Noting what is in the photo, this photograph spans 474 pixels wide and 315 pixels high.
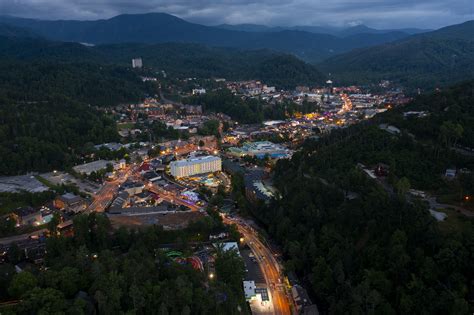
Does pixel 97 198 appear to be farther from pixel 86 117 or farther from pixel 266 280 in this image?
pixel 86 117

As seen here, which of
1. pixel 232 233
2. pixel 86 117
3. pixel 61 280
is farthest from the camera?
pixel 86 117

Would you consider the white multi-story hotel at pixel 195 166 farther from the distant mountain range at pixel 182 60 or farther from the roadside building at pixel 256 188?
the distant mountain range at pixel 182 60

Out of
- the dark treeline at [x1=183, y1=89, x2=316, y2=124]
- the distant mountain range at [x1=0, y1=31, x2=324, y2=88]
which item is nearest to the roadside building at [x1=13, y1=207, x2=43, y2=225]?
the dark treeline at [x1=183, y1=89, x2=316, y2=124]

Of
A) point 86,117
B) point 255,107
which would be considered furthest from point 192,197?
point 255,107

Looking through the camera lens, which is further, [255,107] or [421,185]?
[255,107]

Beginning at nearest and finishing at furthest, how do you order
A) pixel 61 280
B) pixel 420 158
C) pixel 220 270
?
pixel 61 280, pixel 220 270, pixel 420 158

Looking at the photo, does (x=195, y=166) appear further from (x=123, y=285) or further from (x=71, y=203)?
(x=123, y=285)
